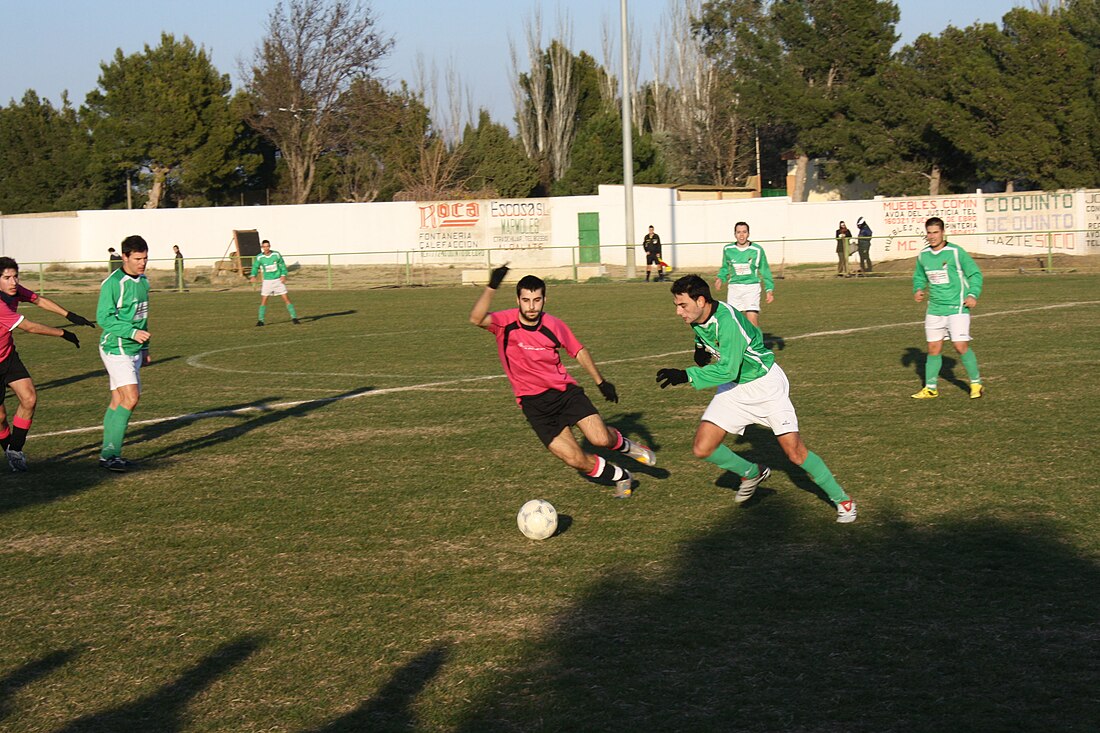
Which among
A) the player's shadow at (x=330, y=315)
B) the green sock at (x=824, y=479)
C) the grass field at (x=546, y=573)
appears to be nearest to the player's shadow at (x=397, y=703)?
the grass field at (x=546, y=573)

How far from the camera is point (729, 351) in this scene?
700 centimetres

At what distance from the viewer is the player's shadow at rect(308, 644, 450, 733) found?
4.48 metres

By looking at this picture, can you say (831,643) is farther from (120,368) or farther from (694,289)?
(120,368)

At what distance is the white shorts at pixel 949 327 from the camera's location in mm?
11992

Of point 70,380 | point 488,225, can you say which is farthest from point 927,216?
point 70,380

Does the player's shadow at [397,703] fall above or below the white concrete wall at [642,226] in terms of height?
below

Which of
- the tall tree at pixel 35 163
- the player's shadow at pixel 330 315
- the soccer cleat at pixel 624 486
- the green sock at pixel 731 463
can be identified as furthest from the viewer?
the tall tree at pixel 35 163

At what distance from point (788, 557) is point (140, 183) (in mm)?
62560

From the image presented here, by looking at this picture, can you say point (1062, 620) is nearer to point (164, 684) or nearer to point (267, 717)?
point (267, 717)

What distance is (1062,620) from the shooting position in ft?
17.4

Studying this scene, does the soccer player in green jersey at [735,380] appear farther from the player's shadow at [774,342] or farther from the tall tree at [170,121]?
the tall tree at [170,121]

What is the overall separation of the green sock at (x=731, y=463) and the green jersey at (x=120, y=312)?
16.4ft

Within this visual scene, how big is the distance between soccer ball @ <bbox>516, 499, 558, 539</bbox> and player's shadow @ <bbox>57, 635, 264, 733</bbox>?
213cm

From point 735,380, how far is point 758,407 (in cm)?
23
